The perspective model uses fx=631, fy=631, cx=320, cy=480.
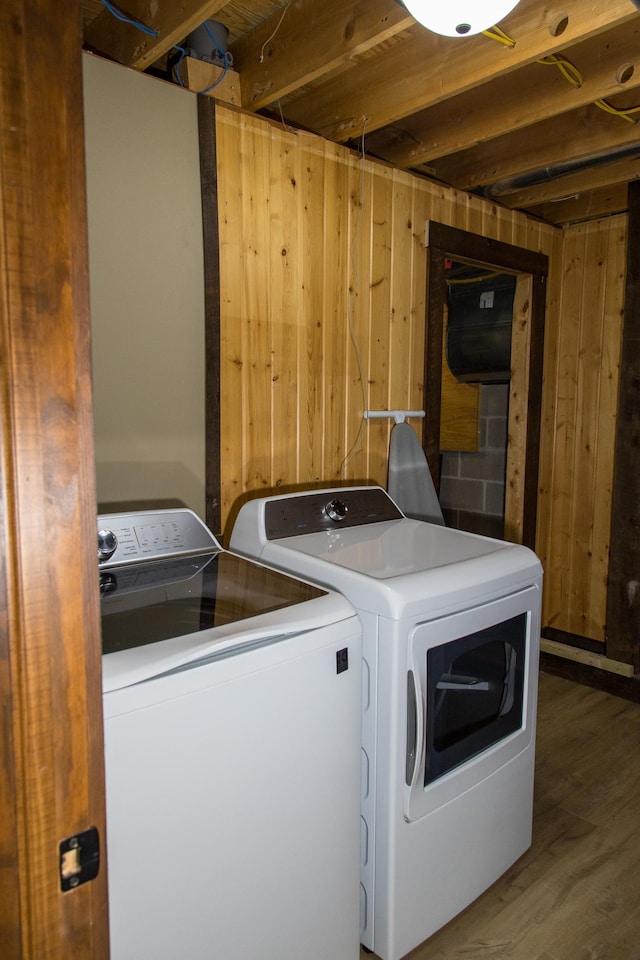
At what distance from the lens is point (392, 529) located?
2139mm

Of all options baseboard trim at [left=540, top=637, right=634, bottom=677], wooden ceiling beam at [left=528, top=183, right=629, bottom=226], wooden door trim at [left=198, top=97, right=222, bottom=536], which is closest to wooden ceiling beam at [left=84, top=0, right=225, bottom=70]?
wooden door trim at [left=198, top=97, right=222, bottom=536]

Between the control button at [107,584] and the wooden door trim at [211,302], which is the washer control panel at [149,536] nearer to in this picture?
the control button at [107,584]

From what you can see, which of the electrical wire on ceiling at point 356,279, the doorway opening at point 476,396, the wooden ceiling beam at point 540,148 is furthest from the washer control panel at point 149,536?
the doorway opening at point 476,396

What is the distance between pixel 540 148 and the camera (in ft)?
8.23

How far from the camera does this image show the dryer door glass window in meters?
1.60

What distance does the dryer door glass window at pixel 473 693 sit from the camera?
160cm

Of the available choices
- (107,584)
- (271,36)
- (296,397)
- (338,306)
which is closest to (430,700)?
(107,584)

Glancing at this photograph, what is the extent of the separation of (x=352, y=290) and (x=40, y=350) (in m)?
1.97

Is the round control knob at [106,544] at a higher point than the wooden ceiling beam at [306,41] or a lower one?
lower

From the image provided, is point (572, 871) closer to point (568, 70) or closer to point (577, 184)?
point (568, 70)

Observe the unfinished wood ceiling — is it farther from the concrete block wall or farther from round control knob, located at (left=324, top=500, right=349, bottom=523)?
the concrete block wall

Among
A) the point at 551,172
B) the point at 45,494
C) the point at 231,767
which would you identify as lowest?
the point at 231,767

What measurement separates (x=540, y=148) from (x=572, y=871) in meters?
2.59

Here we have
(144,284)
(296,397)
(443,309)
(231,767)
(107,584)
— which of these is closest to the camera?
(231,767)
